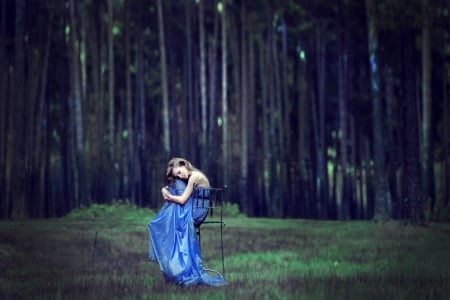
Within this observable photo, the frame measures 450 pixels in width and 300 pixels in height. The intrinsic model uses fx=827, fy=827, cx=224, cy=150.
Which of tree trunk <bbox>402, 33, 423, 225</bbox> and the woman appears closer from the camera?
the woman

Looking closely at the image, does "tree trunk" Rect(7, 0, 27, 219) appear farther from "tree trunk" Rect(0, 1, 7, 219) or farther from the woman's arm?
the woman's arm

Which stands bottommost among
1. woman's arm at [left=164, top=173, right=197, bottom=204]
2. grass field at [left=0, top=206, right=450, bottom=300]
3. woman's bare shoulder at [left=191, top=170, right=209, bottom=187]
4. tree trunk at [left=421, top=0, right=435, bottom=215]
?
grass field at [left=0, top=206, right=450, bottom=300]

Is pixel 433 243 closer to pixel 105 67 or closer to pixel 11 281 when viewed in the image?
pixel 11 281

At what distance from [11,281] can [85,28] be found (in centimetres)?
1985

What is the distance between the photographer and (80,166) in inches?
884

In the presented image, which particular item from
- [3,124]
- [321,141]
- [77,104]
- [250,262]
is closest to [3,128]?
[3,124]

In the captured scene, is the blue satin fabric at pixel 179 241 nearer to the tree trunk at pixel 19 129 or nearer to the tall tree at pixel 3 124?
the tree trunk at pixel 19 129

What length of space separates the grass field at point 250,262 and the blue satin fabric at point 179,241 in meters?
0.21

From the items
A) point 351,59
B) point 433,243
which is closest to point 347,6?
point 351,59

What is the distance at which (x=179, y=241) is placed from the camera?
28.6ft

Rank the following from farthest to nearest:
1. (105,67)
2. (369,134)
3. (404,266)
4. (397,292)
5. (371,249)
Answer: (105,67) → (369,134) → (371,249) → (404,266) → (397,292)

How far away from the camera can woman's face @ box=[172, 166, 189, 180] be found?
870 cm

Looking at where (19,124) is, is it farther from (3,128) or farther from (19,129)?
(3,128)

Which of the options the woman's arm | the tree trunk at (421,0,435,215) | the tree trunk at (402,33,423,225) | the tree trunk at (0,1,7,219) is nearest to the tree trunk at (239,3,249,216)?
the tree trunk at (421,0,435,215)
